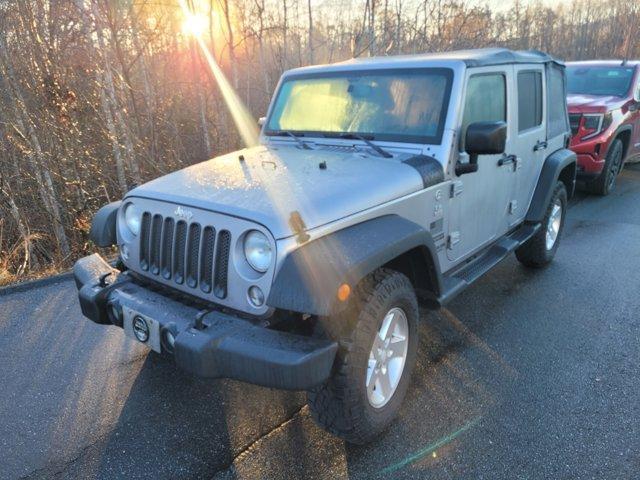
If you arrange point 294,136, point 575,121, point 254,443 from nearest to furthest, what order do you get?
1. point 254,443
2. point 294,136
3. point 575,121

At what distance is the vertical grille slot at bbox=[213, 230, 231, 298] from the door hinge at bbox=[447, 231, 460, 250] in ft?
5.20

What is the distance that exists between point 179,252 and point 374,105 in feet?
5.50

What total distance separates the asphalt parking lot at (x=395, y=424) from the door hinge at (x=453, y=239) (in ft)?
2.37

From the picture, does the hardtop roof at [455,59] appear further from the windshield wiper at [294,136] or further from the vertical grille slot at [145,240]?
the vertical grille slot at [145,240]

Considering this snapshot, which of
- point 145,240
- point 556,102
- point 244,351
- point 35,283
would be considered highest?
point 556,102

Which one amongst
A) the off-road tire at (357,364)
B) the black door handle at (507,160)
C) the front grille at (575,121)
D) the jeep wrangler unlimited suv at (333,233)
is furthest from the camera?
the front grille at (575,121)

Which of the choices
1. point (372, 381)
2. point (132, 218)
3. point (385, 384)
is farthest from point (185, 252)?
point (385, 384)

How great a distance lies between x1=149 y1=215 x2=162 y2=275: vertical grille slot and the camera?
261 cm

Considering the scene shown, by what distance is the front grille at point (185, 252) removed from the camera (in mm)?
2301

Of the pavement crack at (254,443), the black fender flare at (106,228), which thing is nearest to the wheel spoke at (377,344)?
the pavement crack at (254,443)

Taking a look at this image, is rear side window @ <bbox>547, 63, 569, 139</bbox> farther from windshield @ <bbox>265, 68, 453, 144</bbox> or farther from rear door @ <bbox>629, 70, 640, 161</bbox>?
rear door @ <bbox>629, 70, 640, 161</bbox>

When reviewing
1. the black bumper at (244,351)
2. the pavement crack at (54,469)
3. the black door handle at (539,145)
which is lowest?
the pavement crack at (54,469)

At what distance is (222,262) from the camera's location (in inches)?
90.4

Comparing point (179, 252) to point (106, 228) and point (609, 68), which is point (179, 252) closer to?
point (106, 228)
